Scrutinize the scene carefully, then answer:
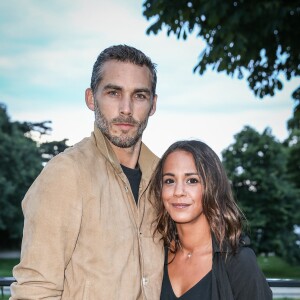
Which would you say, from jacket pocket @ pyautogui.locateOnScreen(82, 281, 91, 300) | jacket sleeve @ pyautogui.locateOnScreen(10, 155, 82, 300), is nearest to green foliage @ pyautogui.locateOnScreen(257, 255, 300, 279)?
jacket pocket @ pyautogui.locateOnScreen(82, 281, 91, 300)

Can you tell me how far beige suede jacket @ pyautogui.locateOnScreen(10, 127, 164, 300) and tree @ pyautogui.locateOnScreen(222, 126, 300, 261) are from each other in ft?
103

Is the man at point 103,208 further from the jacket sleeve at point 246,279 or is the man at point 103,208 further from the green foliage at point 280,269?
the green foliage at point 280,269

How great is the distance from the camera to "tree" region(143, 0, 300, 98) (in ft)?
17.5

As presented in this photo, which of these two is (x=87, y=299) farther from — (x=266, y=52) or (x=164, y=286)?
(x=266, y=52)

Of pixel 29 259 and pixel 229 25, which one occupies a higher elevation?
pixel 229 25

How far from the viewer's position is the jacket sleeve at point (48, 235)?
226 centimetres

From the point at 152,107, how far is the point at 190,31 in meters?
3.69

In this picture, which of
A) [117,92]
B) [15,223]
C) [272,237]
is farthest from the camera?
[15,223]

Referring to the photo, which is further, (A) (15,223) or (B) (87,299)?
(A) (15,223)

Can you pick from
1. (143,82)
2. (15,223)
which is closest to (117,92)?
(143,82)

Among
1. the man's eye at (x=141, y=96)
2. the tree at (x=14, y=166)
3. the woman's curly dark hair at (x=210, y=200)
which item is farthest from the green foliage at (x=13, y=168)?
the man's eye at (x=141, y=96)

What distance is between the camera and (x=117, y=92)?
283 centimetres

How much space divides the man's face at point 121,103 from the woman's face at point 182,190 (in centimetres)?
34

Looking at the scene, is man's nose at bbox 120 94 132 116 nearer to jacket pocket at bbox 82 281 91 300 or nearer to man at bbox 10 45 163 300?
man at bbox 10 45 163 300
